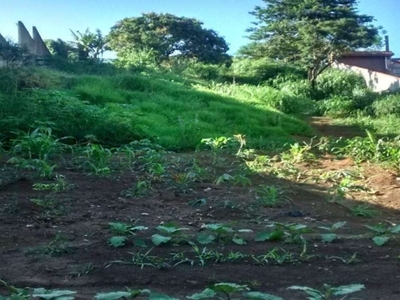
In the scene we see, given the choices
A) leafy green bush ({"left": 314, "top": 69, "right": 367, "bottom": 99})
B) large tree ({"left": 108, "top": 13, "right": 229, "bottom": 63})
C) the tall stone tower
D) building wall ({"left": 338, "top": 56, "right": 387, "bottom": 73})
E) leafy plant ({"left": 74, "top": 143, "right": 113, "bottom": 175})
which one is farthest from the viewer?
large tree ({"left": 108, "top": 13, "right": 229, "bottom": 63})

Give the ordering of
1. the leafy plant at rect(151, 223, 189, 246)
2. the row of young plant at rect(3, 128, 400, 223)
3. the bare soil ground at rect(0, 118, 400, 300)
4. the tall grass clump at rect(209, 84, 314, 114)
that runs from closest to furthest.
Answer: the bare soil ground at rect(0, 118, 400, 300) → the leafy plant at rect(151, 223, 189, 246) → the row of young plant at rect(3, 128, 400, 223) → the tall grass clump at rect(209, 84, 314, 114)

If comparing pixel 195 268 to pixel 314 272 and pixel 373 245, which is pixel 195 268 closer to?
pixel 314 272

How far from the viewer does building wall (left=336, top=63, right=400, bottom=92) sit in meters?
18.9

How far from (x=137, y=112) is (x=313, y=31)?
Answer: 1130 cm

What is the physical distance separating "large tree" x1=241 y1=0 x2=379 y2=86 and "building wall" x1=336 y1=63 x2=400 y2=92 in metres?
0.88

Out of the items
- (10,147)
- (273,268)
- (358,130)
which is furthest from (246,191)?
(358,130)

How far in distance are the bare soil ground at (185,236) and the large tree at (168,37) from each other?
20.2 m

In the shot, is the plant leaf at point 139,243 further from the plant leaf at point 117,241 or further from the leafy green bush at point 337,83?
the leafy green bush at point 337,83

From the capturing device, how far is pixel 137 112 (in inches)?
409

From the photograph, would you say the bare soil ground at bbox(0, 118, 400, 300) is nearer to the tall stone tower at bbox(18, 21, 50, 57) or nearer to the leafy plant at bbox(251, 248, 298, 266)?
the leafy plant at bbox(251, 248, 298, 266)

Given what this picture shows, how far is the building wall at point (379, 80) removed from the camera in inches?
742

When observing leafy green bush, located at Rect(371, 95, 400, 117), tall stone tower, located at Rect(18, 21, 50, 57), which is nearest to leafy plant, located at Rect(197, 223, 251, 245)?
leafy green bush, located at Rect(371, 95, 400, 117)

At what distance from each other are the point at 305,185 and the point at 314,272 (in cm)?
290

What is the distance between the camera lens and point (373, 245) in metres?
3.58
